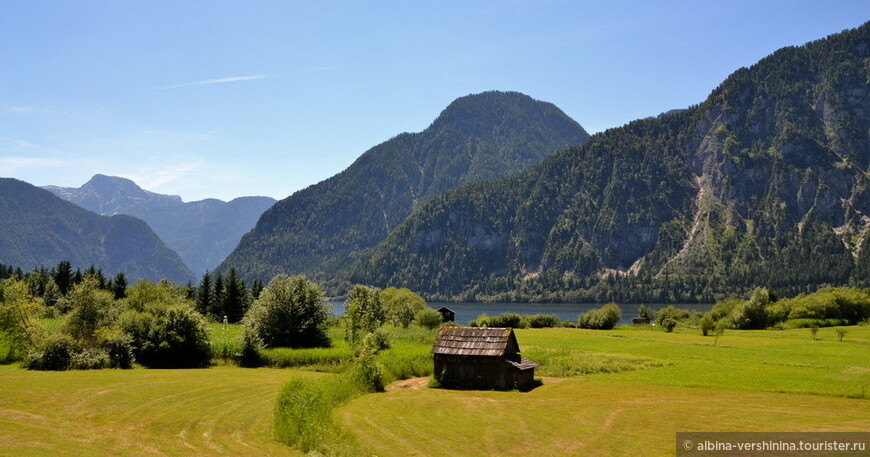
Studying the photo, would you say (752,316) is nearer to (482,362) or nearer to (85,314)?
(482,362)

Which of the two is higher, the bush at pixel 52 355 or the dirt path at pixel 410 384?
the bush at pixel 52 355

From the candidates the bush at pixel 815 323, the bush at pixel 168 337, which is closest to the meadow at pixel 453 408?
the bush at pixel 168 337

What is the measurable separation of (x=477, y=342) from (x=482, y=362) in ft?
6.46

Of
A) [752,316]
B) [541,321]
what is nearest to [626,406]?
[752,316]

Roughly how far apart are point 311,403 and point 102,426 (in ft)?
35.0

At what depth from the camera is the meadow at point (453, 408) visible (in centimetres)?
3037

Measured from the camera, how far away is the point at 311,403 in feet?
118

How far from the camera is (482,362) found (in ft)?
180

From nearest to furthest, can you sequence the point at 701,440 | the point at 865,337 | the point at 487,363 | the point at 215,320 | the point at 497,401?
the point at 701,440 < the point at 497,401 < the point at 487,363 < the point at 865,337 < the point at 215,320

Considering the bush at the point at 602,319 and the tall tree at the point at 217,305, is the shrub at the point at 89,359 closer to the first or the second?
the tall tree at the point at 217,305

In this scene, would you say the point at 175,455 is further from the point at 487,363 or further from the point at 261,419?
the point at 487,363

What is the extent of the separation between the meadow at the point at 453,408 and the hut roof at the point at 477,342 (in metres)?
4.24

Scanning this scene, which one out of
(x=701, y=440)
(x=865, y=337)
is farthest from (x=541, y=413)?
(x=865, y=337)

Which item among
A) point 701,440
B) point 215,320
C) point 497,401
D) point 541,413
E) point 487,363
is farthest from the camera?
point 215,320
